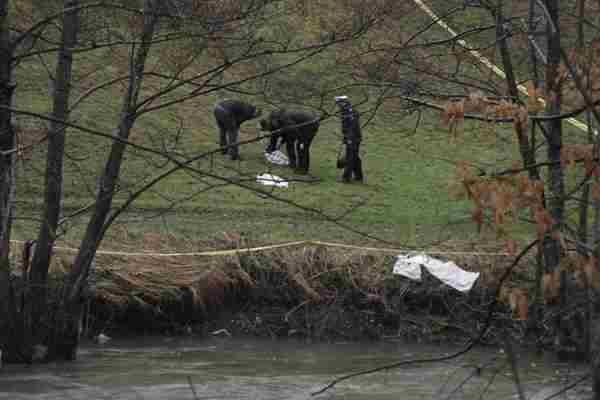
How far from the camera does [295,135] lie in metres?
25.8

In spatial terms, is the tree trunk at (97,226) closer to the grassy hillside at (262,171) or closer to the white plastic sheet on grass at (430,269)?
the grassy hillside at (262,171)

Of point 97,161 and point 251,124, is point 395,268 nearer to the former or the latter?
point 97,161

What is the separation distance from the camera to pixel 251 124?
30750 millimetres

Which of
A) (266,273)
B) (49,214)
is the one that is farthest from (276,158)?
(49,214)

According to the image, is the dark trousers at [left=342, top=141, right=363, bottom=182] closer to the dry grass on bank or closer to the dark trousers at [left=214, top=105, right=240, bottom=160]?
the dark trousers at [left=214, top=105, right=240, bottom=160]

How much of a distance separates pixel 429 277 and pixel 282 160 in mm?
10142

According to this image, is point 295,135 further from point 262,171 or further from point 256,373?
point 256,373

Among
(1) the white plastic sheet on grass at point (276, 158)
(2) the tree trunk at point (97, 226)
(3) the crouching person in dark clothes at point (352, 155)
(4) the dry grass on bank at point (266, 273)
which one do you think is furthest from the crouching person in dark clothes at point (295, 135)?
(2) the tree trunk at point (97, 226)

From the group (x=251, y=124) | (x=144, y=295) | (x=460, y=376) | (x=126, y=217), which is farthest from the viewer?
(x=251, y=124)

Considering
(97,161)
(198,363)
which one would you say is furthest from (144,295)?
(97,161)

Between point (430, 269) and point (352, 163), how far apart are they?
879 cm

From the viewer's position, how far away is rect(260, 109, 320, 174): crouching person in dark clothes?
24.2 meters

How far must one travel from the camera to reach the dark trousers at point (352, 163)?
25.4 m

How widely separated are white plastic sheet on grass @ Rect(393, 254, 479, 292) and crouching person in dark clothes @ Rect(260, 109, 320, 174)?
7151mm
